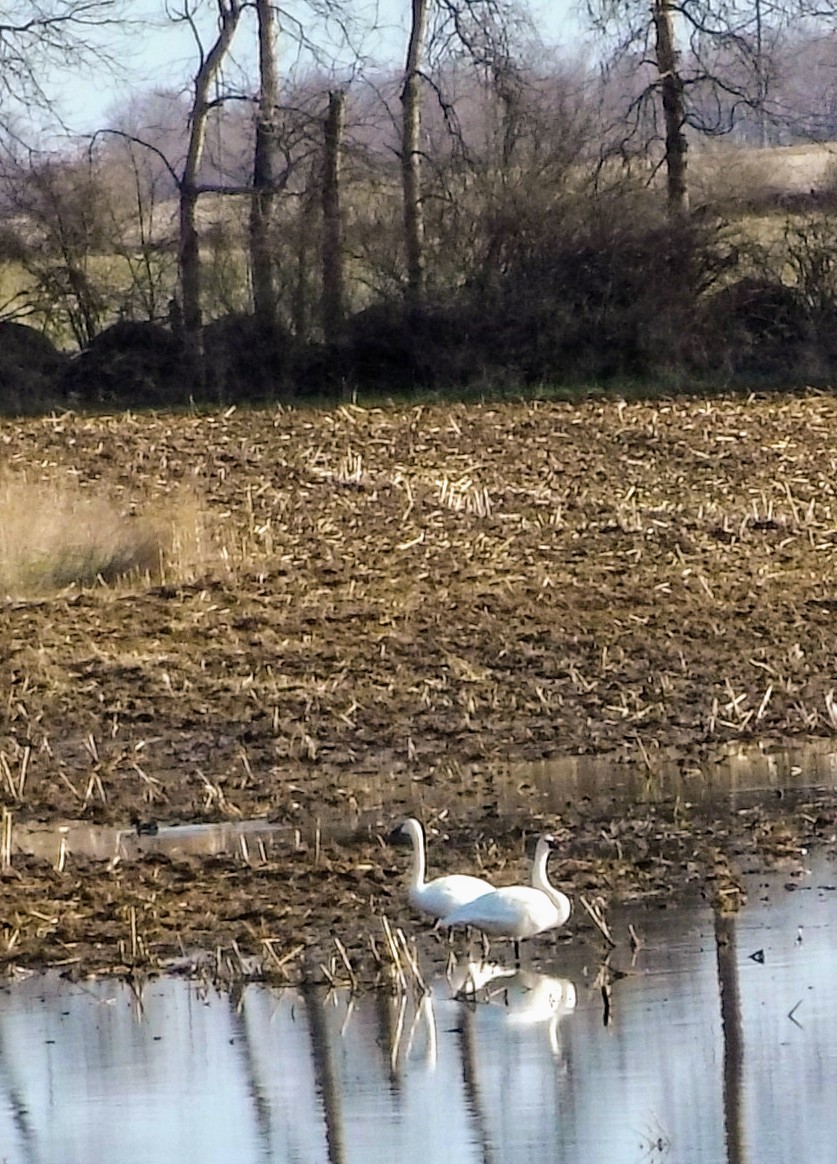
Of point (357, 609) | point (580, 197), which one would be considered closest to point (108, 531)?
point (357, 609)

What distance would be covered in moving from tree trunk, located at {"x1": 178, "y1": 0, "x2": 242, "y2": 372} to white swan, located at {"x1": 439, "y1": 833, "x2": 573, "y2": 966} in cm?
2609

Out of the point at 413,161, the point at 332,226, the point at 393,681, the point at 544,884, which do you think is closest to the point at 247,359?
the point at 332,226

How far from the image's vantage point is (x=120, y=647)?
14805 mm

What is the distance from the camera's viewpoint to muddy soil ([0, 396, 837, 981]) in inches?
A: 377

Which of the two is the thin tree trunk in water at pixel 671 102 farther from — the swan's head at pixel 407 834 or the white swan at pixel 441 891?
the white swan at pixel 441 891

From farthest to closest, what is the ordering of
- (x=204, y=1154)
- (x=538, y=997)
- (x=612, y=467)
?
(x=612, y=467), (x=538, y=997), (x=204, y=1154)

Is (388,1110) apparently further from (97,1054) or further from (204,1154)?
(97,1054)

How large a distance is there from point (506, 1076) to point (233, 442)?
18784 millimetres

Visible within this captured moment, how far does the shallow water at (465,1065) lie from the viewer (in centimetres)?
682

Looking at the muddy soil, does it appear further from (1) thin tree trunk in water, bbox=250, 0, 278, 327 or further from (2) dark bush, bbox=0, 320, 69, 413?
(1) thin tree trunk in water, bbox=250, 0, 278, 327

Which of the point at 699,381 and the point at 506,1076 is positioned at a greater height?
the point at 699,381

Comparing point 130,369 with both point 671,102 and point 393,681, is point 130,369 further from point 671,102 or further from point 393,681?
point 393,681

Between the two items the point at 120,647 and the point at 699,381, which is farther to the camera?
the point at 699,381

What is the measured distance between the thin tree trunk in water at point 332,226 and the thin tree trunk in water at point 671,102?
4.99 metres
